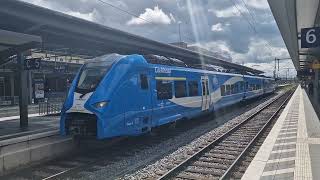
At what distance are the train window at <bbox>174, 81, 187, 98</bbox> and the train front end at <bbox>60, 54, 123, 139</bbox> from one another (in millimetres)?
4117

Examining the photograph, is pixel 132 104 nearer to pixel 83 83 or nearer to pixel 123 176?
pixel 83 83

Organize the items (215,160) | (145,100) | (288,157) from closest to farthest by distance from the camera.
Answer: (288,157), (215,160), (145,100)

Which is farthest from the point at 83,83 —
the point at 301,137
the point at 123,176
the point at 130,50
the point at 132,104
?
the point at 130,50

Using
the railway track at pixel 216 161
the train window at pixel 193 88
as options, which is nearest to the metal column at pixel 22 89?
the train window at pixel 193 88

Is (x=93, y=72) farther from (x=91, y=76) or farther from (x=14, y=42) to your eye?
(x=14, y=42)

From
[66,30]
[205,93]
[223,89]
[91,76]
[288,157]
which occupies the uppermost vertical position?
[66,30]

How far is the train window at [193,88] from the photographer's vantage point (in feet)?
58.6

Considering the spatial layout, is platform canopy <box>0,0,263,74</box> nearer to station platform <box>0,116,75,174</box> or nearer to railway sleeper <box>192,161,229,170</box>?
station platform <box>0,116,75,174</box>

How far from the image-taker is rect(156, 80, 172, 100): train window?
14320 mm

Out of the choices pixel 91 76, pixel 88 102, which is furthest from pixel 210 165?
A: pixel 91 76

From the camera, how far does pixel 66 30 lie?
16.4 meters

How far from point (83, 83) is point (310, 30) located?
7.40 meters

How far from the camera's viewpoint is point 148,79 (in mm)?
13508

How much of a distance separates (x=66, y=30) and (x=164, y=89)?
191 inches
